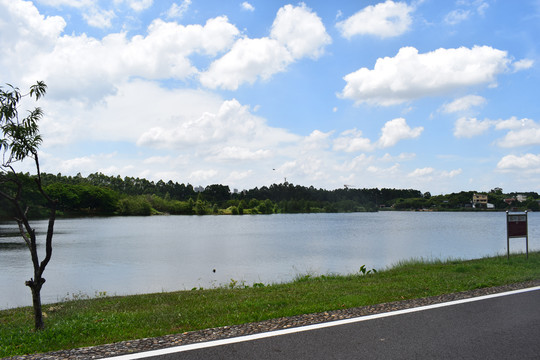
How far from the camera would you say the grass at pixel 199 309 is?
19.5 ft

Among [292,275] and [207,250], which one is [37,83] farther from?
[207,250]

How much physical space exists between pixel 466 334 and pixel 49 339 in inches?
238

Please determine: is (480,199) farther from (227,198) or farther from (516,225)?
(516,225)

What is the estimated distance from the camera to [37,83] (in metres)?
6.98

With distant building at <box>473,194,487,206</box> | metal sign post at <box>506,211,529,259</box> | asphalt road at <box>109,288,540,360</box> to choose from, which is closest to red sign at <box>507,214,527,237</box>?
metal sign post at <box>506,211,529,259</box>

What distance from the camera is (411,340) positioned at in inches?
209

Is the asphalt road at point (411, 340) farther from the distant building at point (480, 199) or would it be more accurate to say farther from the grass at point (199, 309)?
the distant building at point (480, 199)

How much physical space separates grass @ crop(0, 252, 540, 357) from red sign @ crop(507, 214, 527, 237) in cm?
166

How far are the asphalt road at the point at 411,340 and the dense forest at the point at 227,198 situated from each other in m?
90.7

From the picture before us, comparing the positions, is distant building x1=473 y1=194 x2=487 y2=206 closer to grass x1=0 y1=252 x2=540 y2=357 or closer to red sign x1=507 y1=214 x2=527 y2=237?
red sign x1=507 y1=214 x2=527 y2=237

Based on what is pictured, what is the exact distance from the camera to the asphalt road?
190 inches

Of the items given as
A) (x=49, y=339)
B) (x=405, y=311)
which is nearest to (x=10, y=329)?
(x=49, y=339)

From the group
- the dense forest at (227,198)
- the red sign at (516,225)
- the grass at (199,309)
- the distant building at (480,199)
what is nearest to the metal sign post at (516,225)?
the red sign at (516,225)

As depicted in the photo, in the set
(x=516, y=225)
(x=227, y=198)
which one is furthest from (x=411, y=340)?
(x=227, y=198)
